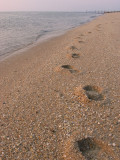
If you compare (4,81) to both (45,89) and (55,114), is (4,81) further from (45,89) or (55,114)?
(55,114)

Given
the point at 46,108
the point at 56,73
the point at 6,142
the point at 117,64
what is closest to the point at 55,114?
the point at 46,108

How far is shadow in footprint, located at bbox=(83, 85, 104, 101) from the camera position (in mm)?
4234

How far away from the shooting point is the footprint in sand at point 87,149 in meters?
2.70

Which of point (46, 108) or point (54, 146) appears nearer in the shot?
point (54, 146)

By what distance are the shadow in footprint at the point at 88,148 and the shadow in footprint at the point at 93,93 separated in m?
1.42

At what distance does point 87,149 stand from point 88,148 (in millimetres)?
28

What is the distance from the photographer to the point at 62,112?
3.81 meters

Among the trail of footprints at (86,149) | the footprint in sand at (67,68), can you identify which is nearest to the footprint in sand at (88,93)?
the trail of footprints at (86,149)

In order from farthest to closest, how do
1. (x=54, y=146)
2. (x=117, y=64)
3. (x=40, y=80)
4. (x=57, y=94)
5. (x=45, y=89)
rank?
(x=117, y=64) → (x=40, y=80) → (x=45, y=89) → (x=57, y=94) → (x=54, y=146)

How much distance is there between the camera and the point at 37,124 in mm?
3479

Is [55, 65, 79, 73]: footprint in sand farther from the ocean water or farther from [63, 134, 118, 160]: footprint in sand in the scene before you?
the ocean water

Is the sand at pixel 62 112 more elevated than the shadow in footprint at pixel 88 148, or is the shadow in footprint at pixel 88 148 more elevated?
the sand at pixel 62 112

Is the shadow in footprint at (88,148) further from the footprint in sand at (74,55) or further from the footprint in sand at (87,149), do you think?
the footprint in sand at (74,55)

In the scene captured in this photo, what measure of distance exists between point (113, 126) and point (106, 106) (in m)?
0.68
